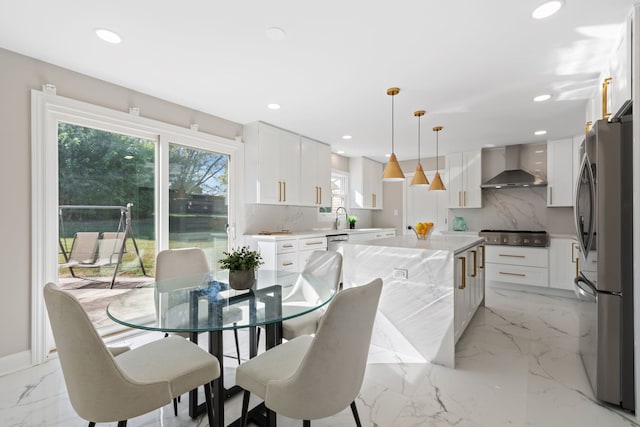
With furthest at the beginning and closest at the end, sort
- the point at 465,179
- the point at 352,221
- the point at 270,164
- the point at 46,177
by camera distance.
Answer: the point at 352,221 → the point at 465,179 → the point at 270,164 → the point at 46,177

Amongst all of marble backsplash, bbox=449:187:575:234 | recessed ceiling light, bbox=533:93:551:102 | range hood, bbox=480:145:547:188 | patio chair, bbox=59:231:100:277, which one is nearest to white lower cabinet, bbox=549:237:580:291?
marble backsplash, bbox=449:187:575:234

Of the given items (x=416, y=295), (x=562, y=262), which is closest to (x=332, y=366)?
(x=416, y=295)

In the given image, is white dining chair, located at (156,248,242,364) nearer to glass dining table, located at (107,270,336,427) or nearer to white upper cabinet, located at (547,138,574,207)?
glass dining table, located at (107,270,336,427)

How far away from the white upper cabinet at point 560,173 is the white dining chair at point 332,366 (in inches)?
191

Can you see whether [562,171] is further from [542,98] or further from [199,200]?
[199,200]

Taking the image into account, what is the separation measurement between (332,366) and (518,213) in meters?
5.28

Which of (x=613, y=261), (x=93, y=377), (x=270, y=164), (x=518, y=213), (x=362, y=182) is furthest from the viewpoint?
(x=362, y=182)

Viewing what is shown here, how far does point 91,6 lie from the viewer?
5.64 ft

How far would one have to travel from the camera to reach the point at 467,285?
2.78 meters

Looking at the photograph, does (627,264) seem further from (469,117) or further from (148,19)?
(148,19)

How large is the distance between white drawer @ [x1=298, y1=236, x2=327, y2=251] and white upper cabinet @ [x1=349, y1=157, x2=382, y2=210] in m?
1.80

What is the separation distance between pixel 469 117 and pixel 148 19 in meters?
3.35

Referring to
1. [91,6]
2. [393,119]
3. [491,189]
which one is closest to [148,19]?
[91,6]

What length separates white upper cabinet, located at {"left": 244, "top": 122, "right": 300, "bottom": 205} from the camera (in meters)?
3.84
